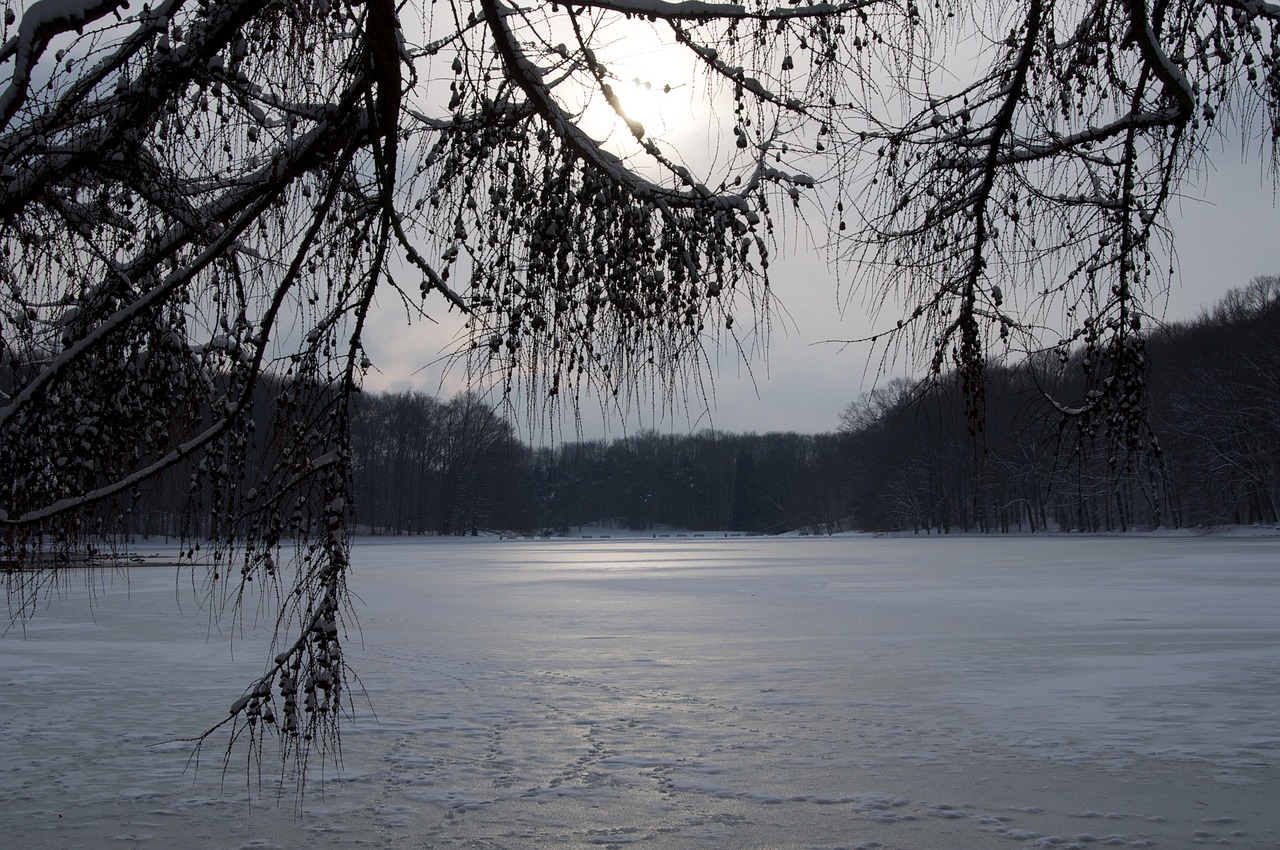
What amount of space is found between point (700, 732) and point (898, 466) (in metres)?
62.2

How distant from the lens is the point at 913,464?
57062 millimetres

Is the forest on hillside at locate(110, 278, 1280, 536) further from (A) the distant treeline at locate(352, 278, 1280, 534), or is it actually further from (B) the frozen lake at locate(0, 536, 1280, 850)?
(B) the frozen lake at locate(0, 536, 1280, 850)

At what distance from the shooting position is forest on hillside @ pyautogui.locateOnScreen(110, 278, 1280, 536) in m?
3.41

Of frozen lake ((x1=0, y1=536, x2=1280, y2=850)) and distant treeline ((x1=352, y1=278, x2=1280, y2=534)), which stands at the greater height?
distant treeline ((x1=352, y1=278, x2=1280, y2=534))

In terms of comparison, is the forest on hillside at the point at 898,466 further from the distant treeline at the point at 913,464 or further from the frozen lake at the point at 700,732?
the frozen lake at the point at 700,732

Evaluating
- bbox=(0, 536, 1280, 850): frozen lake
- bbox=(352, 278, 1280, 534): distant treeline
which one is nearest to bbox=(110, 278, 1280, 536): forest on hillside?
bbox=(352, 278, 1280, 534): distant treeline

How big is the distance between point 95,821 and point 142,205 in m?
2.59

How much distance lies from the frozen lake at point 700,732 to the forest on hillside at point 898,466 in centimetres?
126

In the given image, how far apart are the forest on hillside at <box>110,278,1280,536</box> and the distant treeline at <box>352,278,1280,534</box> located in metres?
0.02

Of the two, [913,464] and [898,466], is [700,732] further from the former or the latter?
[898,466]

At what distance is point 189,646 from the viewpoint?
31.8 ft

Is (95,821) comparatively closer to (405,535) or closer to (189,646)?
(189,646)

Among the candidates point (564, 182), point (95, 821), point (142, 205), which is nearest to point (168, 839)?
point (95, 821)

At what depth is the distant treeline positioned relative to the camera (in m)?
3.56
